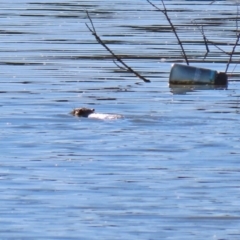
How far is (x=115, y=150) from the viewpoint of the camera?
34.7 ft

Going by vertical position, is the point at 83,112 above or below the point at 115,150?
below

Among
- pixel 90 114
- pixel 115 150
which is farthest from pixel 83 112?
pixel 115 150

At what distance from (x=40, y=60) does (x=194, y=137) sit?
8.52 m

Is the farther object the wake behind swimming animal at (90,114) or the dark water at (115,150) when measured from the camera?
the wake behind swimming animal at (90,114)

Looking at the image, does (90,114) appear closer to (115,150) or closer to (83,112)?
(83,112)

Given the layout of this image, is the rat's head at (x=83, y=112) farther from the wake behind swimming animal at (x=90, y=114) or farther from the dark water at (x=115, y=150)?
the dark water at (x=115, y=150)

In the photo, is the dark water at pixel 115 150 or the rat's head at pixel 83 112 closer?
the dark water at pixel 115 150

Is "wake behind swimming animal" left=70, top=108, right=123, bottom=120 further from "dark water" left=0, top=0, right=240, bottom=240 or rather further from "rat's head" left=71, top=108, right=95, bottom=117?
"dark water" left=0, top=0, right=240, bottom=240

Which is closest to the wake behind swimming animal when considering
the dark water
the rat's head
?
the rat's head

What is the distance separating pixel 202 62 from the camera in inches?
748

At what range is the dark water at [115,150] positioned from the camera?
26.3 ft

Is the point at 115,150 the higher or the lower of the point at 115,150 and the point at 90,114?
the higher

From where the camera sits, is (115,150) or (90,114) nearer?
(115,150)

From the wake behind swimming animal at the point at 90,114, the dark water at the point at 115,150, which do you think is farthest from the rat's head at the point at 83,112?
the dark water at the point at 115,150
